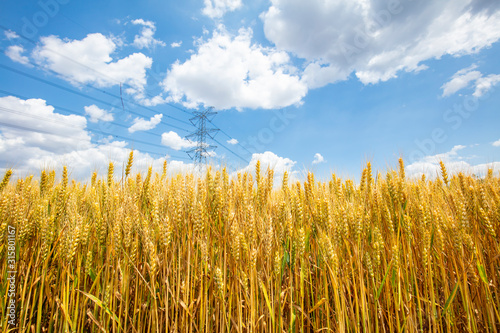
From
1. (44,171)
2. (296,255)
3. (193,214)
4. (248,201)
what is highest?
(44,171)

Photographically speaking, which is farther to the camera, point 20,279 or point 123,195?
point 123,195

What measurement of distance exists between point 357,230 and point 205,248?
1.07 m

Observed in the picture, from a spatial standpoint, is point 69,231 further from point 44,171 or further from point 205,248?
point 44,171

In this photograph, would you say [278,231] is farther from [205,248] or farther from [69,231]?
[69,231]

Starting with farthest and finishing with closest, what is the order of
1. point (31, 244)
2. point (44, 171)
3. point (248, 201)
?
point (44, 171) < point (248, 201) < point (31, 244)

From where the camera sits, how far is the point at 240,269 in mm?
1605

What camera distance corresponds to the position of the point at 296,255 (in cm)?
171

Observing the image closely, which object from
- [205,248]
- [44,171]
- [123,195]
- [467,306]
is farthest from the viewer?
[44,171]

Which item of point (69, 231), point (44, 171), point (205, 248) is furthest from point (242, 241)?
point (44, 171)

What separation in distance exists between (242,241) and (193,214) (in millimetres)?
400

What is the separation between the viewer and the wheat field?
1458mm

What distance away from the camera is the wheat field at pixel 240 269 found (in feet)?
4.78

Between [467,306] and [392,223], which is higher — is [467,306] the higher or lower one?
the lower one

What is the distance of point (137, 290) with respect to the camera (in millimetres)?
1659
